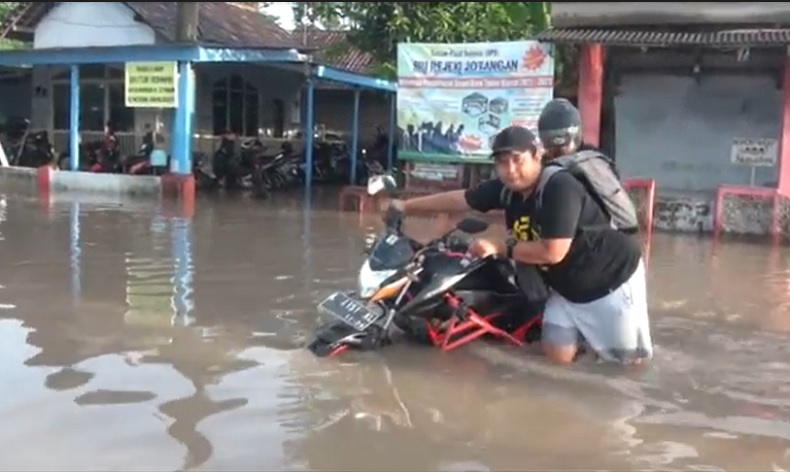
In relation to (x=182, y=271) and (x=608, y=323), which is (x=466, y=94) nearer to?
(x=182, y=271)

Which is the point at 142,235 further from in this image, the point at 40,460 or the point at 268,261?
the point at 40,460

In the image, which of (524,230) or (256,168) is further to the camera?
(256,168)

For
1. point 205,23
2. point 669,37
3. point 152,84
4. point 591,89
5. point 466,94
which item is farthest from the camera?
point 205,23

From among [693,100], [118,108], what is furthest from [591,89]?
[118,108]

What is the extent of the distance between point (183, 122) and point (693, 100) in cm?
844

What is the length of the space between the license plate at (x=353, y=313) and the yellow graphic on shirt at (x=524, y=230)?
3.04ft

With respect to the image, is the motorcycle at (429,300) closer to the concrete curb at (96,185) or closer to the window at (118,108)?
the concrete curb at (96,185)

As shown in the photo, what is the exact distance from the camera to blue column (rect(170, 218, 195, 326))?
24.1ft

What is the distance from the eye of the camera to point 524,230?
19.5ft

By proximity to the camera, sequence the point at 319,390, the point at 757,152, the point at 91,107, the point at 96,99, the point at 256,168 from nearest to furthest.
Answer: the point at 319,390 < the point at 757,152 < the point at 256,168 < the point at 96,99 < the point at 91,107

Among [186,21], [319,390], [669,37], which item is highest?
[186,21]

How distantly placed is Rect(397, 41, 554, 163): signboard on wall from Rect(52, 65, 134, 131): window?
9.17 meters

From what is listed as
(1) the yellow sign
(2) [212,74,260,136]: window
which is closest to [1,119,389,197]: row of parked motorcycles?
(1) the yellow sign

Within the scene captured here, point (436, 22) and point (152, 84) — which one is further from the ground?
point (436, 22)
